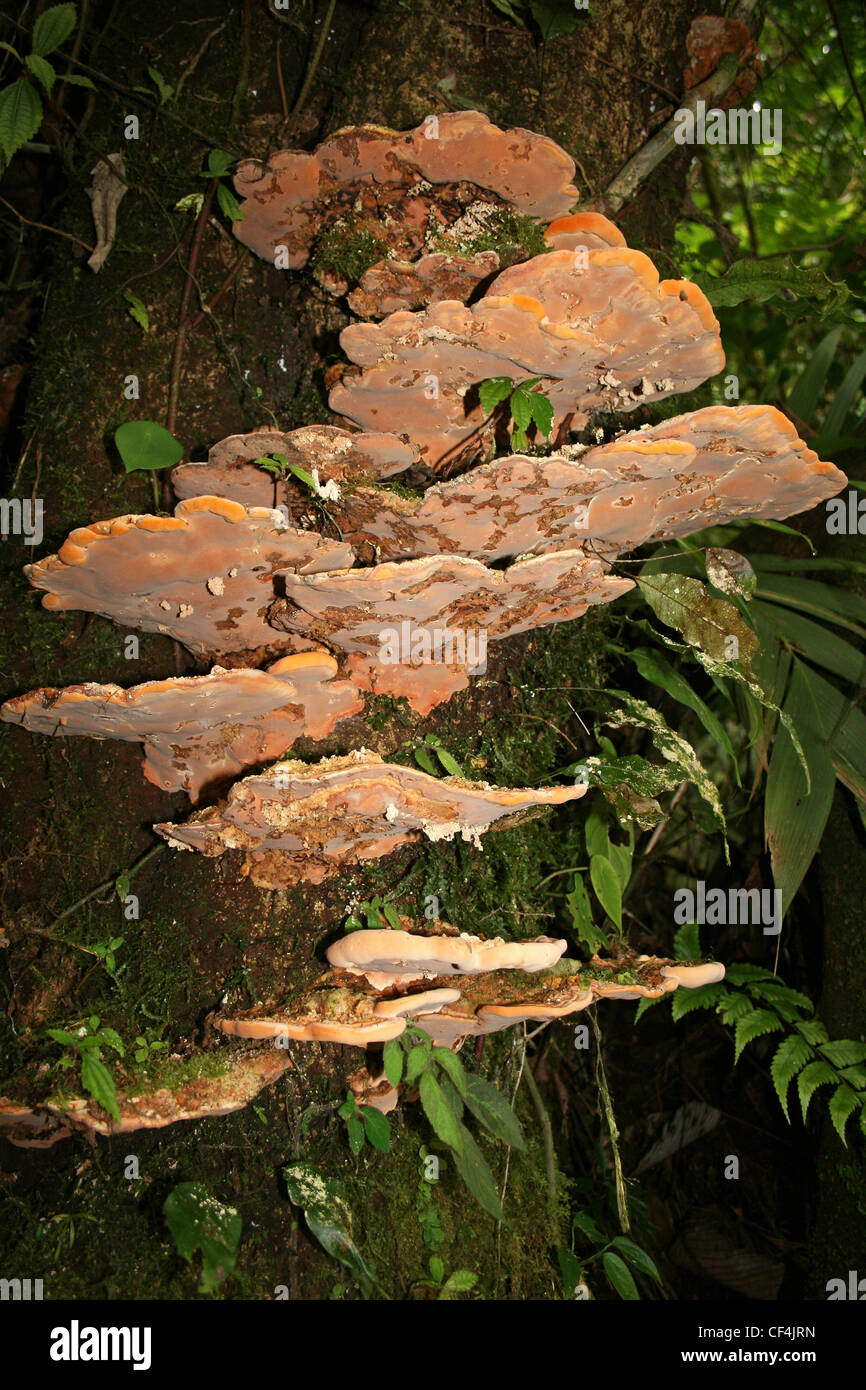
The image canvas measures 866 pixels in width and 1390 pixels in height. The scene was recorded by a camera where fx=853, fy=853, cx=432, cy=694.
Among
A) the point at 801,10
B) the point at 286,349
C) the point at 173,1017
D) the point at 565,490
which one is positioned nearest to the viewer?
the point at 565,490

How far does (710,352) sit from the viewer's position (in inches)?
92.7

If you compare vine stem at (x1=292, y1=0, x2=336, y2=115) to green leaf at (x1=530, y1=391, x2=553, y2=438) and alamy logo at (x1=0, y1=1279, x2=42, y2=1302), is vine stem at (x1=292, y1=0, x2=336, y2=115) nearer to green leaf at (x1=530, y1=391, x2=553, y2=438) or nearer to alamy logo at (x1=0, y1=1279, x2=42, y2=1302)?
green leaf at (x1=530, y1=391, x2=553, y2=438)

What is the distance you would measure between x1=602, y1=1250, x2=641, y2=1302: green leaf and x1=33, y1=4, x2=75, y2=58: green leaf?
502cm

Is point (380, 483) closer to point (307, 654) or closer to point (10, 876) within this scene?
point (307, 654)

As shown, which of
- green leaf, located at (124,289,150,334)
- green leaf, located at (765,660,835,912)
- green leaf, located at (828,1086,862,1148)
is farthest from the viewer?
green leaf, located at (828,1086,862,1148)

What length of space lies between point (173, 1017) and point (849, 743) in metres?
3.49

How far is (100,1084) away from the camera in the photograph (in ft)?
7.45

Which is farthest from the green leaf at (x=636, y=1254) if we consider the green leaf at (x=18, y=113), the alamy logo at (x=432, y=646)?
the green leaf at (x=18, y=113)

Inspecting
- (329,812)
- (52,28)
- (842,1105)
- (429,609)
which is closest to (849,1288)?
(842,1105)

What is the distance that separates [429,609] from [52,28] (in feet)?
7.84

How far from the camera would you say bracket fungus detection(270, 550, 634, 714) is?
2121 mm

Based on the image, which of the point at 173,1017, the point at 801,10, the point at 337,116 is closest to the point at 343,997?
the point at 173,1017

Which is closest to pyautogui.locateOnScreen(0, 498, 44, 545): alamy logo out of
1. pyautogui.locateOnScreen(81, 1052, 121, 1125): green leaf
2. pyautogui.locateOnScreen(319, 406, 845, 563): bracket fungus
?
pyautogui.locateOnScreen(319, 406, 845, 563): bracket fungus

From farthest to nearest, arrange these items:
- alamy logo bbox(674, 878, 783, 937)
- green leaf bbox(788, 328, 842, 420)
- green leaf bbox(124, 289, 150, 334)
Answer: alamy logo bbox(674, 878, 783, 937)
green leaf bbox(788, 328, 842, 420)
green leaf bbox(124, 289, 150, 334)
